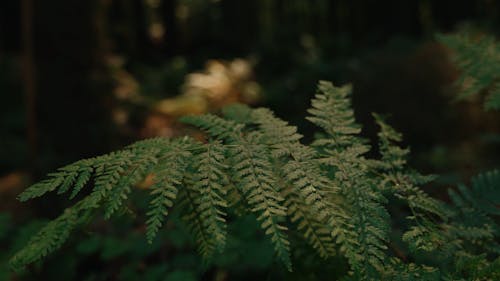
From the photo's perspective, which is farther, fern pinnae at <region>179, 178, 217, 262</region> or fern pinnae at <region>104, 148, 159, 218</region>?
fern pinnae at <region>179, 178, 217, 262</region>

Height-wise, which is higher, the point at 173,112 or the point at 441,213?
the point at 173,112

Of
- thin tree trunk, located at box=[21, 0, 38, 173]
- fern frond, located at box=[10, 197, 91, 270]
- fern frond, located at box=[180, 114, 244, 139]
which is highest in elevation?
thin tree trunk, located at box=[21, 0, 38, 173]

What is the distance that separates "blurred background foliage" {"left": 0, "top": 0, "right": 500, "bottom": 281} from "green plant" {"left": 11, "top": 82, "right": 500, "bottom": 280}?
0.28m

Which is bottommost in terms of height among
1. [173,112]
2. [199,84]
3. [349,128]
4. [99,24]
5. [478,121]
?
[349,128]

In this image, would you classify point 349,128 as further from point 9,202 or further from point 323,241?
point 9,202

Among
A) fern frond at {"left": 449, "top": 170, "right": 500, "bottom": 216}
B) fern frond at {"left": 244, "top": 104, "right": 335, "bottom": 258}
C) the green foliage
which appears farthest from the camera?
the green foliage

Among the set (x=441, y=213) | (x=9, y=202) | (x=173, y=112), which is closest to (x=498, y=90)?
(x=441, y=213)

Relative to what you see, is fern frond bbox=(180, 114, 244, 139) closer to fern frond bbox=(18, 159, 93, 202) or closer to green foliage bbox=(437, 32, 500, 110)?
fern frond bbox=(18, 159, 93, 202)

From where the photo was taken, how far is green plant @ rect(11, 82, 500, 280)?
990 mm

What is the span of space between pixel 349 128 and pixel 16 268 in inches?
37.4

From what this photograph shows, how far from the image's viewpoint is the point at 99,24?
16.4 feet

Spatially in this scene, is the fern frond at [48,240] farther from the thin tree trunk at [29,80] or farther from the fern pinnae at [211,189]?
the thin tree trunk at [29,80]

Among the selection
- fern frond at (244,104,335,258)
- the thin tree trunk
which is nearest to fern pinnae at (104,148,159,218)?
fern frond at (244,104,335,258)

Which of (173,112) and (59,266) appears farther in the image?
(173,112)
